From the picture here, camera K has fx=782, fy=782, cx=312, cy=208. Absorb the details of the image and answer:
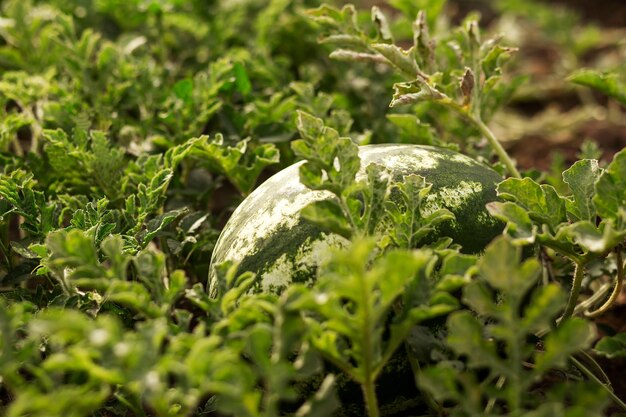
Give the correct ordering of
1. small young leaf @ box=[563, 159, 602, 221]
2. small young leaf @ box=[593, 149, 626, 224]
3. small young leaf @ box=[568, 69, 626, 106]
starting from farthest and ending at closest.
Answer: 1. small young leaf @ box=[568, 69, 626, 106]
2. small young leaf @ box=[563, 159, 602, 221]
3. small young leaf @ box=[593, 149, 626, 224]

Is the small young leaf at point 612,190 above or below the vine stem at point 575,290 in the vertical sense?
above

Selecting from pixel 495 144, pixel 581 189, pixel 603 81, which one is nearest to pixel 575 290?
pixel 581 189

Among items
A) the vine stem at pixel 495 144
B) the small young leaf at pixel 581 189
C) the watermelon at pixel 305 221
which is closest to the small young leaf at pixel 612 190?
the small young leaf at pixel 581 189

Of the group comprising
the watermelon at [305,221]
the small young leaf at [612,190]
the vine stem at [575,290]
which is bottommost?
the vine stem at [575,290]

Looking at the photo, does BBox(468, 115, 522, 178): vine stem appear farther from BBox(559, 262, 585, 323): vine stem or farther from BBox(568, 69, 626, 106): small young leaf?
BBox(559, 262, 585, 323): vine stem

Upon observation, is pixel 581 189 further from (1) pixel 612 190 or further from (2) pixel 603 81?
(2) pixel 603 81

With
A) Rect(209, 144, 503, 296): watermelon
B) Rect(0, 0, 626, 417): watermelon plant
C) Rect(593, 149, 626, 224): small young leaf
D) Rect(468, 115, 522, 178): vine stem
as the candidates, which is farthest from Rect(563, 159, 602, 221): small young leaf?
Rect(468, 115, 522, 178): vine stem

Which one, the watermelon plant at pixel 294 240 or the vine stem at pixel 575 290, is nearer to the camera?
the watermelon plant at pixel 294 240

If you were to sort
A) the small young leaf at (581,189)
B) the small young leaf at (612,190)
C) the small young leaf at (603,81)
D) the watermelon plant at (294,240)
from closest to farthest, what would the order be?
the watermelon plant at (294,240) < the small young leaf at (612,190) < the small young leaf at (581,189) < the small young leaf at (603,81)

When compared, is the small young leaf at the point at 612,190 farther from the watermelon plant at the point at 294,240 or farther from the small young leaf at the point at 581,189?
the small young leaf at the point at 581,189

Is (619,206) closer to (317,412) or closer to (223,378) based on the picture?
(317,412)
